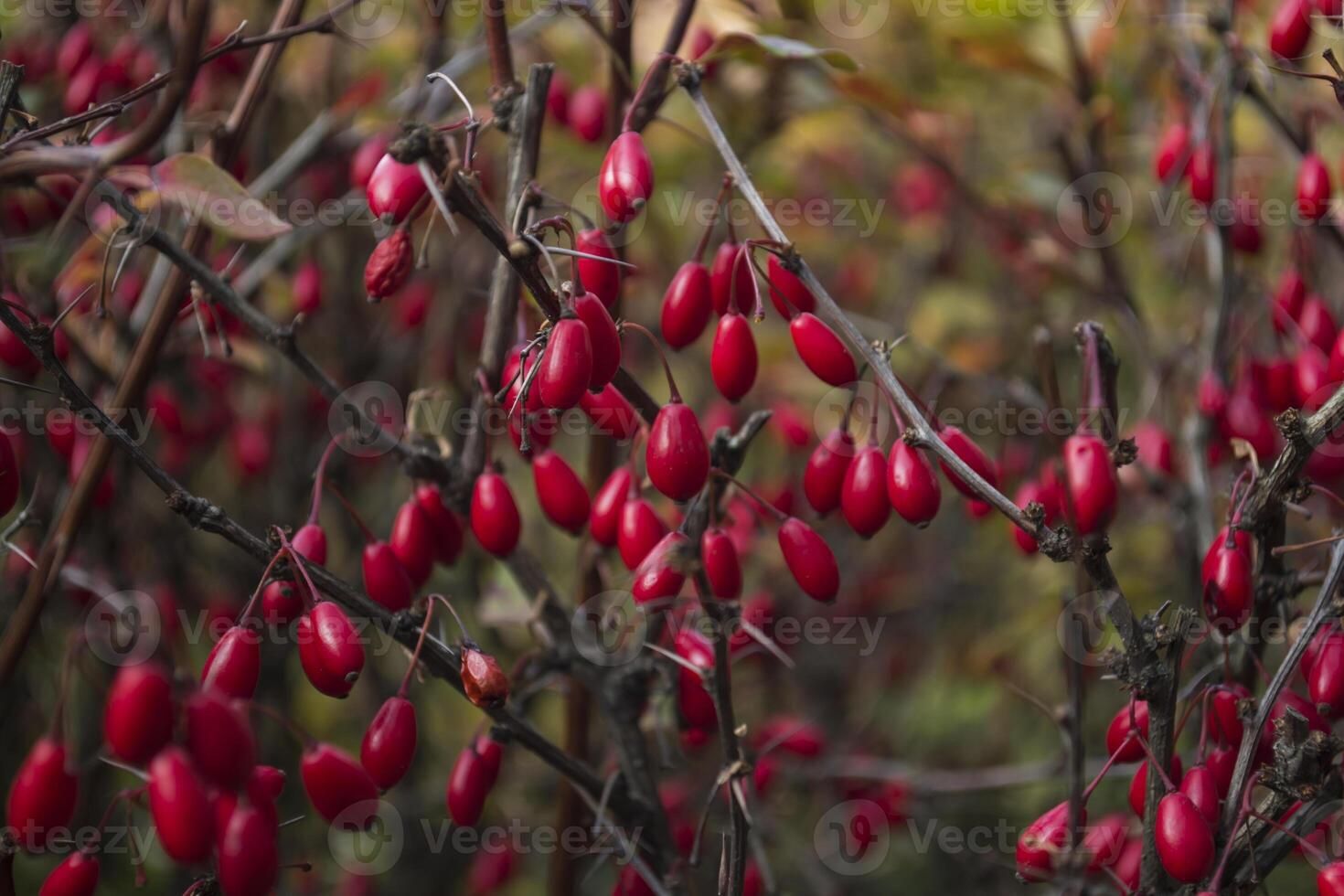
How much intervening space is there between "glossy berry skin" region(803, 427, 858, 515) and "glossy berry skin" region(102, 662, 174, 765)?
2.43 feet

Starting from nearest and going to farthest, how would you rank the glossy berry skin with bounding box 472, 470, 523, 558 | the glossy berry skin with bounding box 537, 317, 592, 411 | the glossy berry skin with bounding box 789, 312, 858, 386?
the glossy berry skin with bounding box 537, 317, 592, 411, the glossy berry skin with bounding box 789, 312, 858, 386, the glossy berry skin with bounding box 472, 470, 523, 558

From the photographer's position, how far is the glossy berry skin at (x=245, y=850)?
0.82 meters

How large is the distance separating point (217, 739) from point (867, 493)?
70 centimetres

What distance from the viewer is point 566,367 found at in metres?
0.93

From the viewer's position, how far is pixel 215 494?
296 cm

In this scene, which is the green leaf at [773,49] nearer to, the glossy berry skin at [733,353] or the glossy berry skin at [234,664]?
the glossy berry skin at [733,353]

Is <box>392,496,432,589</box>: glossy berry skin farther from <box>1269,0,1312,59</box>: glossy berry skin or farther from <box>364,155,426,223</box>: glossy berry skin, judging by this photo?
<box>1269,0,1312,59</box>: glossy berry skin

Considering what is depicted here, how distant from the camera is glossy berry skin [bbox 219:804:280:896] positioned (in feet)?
2.69

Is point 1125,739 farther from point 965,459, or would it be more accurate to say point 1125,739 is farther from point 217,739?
point 217,739

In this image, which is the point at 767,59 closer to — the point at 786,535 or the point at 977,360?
the point at 786,535

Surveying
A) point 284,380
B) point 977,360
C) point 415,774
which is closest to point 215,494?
point 284,380

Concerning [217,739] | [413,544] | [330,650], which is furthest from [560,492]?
[217,739]

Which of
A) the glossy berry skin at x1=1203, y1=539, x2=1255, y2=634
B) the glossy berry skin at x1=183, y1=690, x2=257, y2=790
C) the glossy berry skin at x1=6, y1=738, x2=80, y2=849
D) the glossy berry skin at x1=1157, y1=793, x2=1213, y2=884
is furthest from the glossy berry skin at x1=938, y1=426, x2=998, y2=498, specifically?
the glossy berry skin at x1=6, y1=738, x2=80, y2=849

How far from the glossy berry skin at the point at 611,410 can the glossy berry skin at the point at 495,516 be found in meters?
0.14
